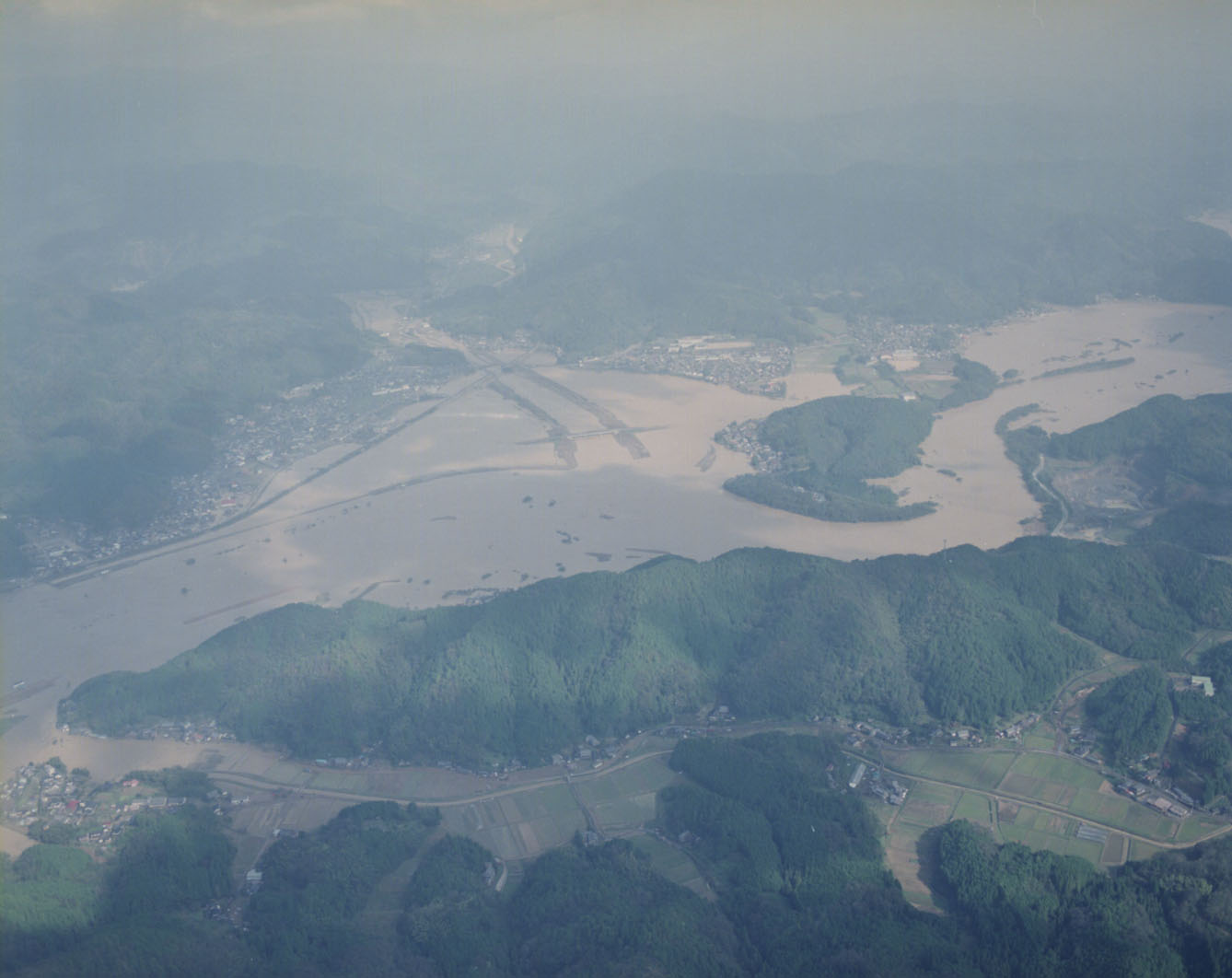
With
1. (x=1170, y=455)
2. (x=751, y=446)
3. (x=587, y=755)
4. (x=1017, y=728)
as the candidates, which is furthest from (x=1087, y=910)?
(x=751, y=446)

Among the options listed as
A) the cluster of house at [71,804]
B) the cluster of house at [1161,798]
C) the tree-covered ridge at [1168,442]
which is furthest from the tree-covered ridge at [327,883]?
the tree-covered ridge at [1168,442]

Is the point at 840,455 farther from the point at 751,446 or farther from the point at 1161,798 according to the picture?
the point at 1161,798

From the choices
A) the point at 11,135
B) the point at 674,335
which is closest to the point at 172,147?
the point at 11,135

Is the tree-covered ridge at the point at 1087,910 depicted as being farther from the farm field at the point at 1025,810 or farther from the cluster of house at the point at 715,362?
the cluster of house at the point at 715,362

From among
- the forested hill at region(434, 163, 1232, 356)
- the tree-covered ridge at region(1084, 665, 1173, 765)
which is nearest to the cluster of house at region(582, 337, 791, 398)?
the forested hill at region(434, 163, 1232, 356)

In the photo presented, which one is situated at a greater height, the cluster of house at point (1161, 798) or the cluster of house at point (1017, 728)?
the cluster of house at point (1161, 798)

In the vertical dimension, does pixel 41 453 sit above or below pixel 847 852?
below

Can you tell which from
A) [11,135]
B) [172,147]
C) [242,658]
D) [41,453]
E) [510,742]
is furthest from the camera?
[172,147]

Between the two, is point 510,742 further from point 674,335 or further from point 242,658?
point 674,335
